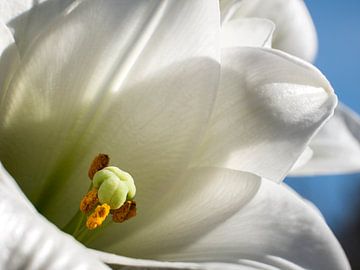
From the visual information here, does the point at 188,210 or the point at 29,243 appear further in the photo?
the point at 188,210

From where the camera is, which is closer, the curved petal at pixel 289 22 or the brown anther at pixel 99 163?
the brown anther at pixel 99 163

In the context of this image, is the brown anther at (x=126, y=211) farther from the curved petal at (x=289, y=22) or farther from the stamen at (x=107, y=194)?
the curved petal at (x=289, y=22)

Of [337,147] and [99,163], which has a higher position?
[99,163]

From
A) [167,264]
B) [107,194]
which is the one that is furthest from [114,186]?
[167,264]

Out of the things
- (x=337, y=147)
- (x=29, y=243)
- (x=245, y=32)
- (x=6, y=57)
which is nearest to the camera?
(x=29, y=243)

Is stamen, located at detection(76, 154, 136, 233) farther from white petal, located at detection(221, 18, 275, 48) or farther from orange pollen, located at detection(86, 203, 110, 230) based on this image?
white petal, located at detection(221, 18, 275, 48)

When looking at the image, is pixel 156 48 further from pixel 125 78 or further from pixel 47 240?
pixel 47 240

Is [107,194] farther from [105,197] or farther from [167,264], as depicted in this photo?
[167,264]

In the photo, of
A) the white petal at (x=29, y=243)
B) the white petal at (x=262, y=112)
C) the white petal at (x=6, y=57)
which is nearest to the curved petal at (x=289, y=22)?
the white petal at (x=262, y=112)
